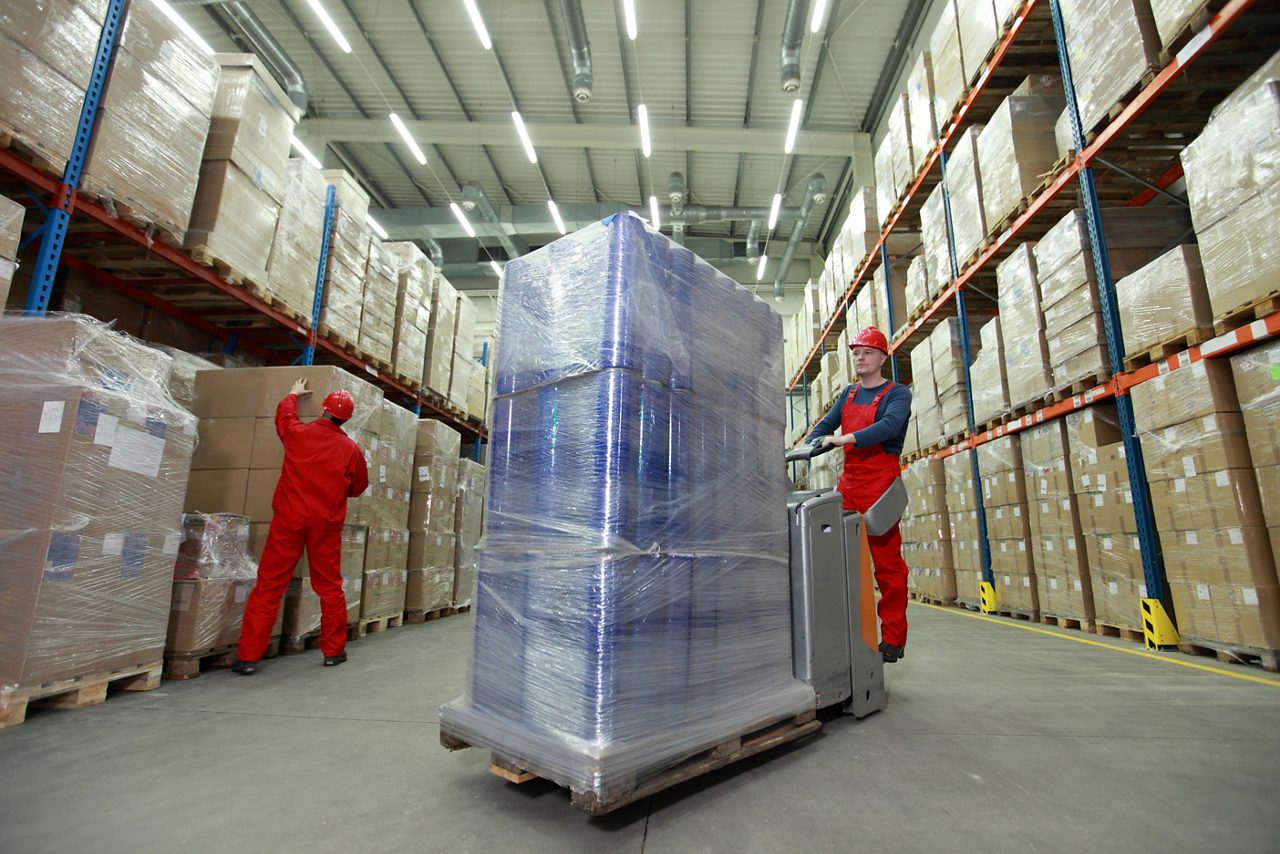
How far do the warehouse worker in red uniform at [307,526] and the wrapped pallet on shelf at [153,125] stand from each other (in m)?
1.21

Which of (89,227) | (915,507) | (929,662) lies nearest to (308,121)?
(89,227)

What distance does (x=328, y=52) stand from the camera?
9391mm

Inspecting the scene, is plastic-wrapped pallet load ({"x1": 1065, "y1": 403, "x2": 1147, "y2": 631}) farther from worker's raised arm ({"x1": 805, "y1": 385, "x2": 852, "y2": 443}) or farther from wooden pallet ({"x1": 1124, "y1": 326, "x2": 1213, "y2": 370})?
worker's raised arm ({"x1": 805, "y1": 385, "x2": 852, "y2": 443})

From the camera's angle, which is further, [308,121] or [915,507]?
[308,121]

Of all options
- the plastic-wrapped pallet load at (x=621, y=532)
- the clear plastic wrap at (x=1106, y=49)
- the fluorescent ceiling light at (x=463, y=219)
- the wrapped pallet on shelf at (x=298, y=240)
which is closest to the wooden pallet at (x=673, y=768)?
the plastic-wrapped pallet load at (x=621, y=532)

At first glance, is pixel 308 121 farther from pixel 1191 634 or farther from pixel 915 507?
pixel 1191 634

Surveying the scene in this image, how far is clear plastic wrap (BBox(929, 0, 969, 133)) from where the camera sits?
5445mm

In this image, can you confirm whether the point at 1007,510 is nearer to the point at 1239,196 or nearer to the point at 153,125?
the point at 1239,196

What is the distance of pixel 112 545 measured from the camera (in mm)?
2516

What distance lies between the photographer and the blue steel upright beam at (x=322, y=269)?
→ 474 centimetres

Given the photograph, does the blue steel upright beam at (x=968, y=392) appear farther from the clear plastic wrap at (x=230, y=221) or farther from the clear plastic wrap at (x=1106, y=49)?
the clear plastic wrap at (x=230, y=221)

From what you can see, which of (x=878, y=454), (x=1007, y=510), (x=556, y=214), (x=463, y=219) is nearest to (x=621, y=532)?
(x=878, y=454)

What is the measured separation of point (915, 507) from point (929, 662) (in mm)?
3774

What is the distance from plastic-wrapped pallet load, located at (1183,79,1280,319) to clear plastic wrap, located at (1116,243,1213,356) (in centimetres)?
8
